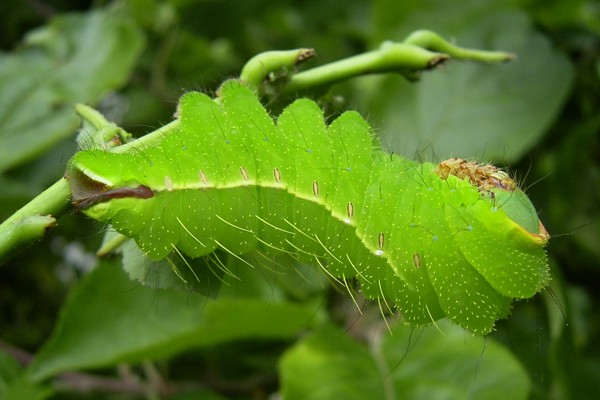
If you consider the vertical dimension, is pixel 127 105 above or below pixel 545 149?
above

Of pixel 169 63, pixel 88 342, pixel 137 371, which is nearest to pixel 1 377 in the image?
pixel 88 342

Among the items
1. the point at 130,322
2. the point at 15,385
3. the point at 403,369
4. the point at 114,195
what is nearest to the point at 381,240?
the point at 114,195

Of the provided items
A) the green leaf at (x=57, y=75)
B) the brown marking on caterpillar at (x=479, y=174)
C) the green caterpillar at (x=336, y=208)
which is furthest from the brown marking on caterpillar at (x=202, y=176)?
the green leaf at (x=57, y=75)

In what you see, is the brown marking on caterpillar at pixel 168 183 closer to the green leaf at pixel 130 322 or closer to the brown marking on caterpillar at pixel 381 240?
the brown marking on caterpillar at pixel 381 240

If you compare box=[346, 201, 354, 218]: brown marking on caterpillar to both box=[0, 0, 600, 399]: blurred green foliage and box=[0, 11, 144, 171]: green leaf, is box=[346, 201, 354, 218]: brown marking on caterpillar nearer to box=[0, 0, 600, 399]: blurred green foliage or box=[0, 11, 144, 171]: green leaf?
box=[0, 0, 600, 399]: blurred green foliage

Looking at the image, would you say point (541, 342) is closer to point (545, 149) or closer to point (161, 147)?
point (545, 149)

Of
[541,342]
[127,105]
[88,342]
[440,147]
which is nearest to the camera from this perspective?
[88,342]
